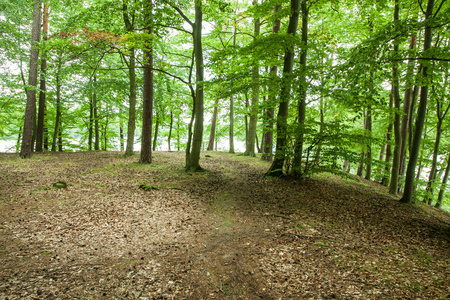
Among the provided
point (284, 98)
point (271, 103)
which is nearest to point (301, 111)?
→ point (271, 103)

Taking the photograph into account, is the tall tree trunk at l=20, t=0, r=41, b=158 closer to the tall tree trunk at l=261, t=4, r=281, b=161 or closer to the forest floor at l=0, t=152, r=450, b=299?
the forest floor at l=0, t=152, r=450, b=299

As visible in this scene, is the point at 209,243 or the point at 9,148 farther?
the point at 9,148

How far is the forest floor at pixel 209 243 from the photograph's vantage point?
9.67 feet

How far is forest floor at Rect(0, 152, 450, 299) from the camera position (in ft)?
9.67

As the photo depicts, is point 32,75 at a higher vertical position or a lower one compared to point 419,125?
higher

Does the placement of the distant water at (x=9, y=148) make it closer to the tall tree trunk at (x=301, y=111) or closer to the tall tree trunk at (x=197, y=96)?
the tall tree trunk at (x=197, y=96)

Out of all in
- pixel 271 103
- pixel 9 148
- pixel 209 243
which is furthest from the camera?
pixel 9 148

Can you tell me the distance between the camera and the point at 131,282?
9.89ft

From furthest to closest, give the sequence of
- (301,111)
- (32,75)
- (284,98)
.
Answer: (32,75), (301,111), (284,98)

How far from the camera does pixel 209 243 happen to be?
4227 millimetres

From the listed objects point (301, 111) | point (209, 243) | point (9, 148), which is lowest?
point (209, 243)

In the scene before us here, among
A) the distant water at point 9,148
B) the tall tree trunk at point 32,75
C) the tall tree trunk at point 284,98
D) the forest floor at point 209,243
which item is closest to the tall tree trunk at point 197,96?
the forest floor at point 209,243

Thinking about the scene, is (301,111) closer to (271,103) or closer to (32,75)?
(271,103)

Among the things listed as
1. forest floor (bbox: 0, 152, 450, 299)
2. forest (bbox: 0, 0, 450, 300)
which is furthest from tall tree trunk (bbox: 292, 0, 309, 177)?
forest floor (bbox: 0, 152, 450, 299)
